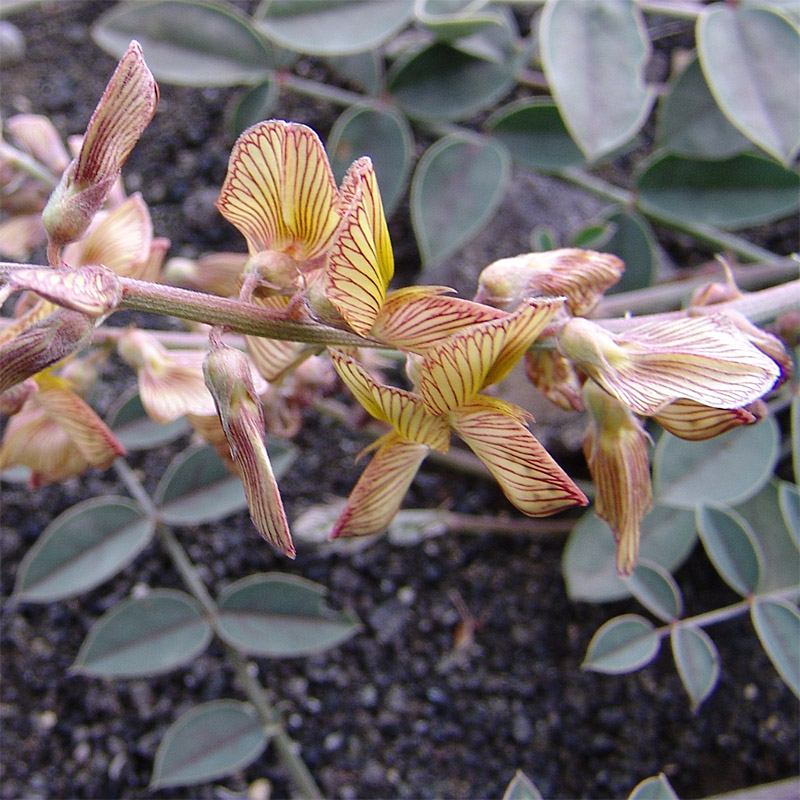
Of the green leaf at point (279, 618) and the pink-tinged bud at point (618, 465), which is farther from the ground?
the pink-tinged bud at point (618, 465)

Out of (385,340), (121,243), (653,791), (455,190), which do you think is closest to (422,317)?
(385,340)

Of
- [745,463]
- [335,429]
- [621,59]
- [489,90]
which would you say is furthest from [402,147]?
[745,463]

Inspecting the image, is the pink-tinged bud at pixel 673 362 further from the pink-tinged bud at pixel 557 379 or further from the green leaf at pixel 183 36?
the green leaf at pixel 183 36

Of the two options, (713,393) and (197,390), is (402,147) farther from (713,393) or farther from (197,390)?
(713,393)

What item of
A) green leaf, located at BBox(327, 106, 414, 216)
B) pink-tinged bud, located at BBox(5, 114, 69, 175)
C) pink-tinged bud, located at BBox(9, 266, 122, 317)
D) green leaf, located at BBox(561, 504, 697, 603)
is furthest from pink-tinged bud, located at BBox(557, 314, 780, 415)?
pink-tinged bud, located at BBox(5, 114, 69, 175)

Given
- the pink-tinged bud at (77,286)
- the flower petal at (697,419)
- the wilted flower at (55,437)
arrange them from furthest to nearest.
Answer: the wilted flower at (55,437) → the flower petal at (697,419) → the pink-tinged bud at (77,286)

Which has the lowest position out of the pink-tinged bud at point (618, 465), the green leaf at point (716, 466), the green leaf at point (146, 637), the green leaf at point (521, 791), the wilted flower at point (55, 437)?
the green leaf at point (146, 637)

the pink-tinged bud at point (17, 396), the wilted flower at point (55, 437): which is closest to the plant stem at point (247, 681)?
the wilted flower at point (55, 437)
